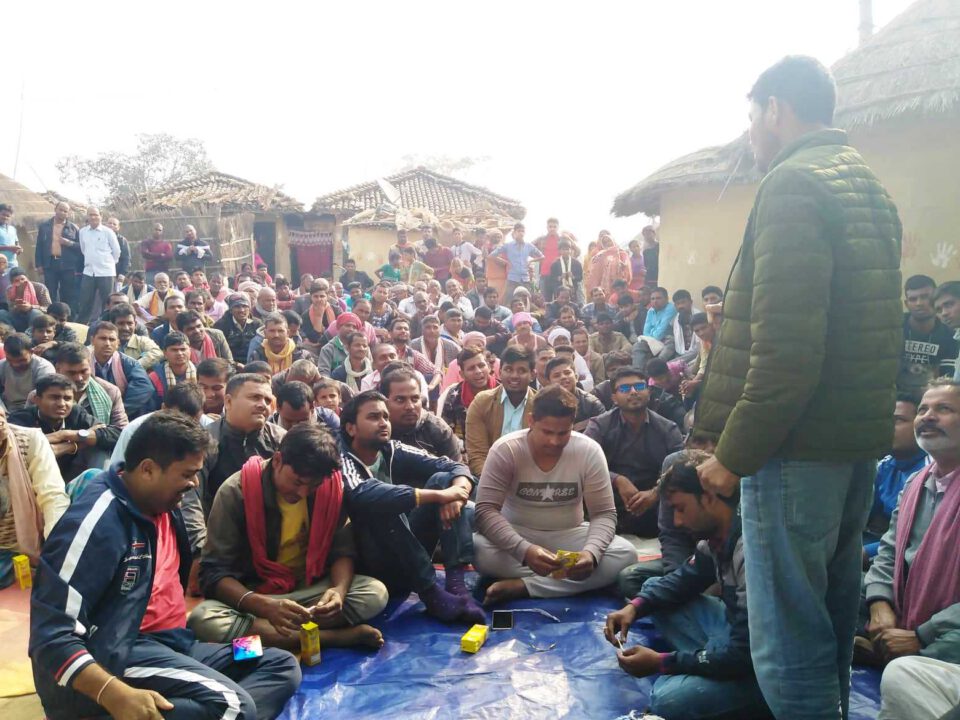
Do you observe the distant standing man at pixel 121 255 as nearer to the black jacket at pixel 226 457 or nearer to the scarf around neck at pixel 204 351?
the scarf around neck at pixel 204 351

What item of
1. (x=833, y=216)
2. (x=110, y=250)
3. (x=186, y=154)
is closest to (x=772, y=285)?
(x=833, y=216)

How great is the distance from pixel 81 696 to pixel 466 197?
20.8m

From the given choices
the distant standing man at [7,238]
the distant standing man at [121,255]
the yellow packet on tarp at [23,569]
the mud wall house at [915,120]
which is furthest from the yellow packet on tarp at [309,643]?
the distant standing man at [121,255]

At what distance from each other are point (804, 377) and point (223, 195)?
59.0 ft

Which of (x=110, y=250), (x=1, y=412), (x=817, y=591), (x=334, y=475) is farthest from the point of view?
(x=110, y=250)

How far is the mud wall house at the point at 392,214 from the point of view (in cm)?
1839

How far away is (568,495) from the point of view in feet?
13.3

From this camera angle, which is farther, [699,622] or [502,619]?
[502,619]

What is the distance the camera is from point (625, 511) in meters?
5.06

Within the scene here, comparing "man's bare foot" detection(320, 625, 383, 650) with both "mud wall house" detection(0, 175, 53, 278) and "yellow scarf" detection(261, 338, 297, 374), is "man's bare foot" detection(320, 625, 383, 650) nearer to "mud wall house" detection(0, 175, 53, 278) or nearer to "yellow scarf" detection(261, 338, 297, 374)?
→ "yellow scarf" detection(261, 338, 297, 374)

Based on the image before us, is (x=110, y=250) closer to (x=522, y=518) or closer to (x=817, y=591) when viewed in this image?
(x=522, y=518)

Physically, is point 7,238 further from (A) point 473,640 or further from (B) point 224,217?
(A) point 473,640

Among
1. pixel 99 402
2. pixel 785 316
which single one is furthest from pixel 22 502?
pixel 785 316

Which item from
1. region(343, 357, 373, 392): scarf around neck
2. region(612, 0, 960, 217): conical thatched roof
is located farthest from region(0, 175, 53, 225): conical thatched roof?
region(612, 0, 960, 217): conical thatched roof
